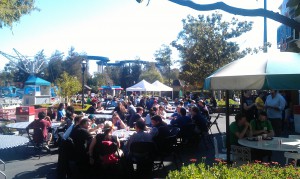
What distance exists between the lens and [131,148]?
5902mm

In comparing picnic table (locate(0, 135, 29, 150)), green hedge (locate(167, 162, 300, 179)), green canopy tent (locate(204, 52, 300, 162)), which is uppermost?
green canopy tent (locate(204, 52, 300, 162))

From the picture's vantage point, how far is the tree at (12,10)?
11346 mm

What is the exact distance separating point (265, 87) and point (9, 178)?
5360 mm

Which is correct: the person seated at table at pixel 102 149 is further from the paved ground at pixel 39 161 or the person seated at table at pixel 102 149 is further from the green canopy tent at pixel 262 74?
the green canopy tent at pixel 262 74

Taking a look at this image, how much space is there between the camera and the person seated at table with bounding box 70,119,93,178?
226 inches

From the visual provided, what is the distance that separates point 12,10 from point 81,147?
8523 mm

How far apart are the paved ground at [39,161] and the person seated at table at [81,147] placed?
1.00 metres

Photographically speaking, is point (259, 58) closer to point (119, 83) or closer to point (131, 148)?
point (131, 148)

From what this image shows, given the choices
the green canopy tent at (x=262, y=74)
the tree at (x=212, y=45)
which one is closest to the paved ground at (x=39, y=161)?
Result: the green canopy tent at (x=262, y=74)

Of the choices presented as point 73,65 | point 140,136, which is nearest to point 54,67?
point 73,65

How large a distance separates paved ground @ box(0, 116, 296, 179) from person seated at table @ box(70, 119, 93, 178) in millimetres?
999

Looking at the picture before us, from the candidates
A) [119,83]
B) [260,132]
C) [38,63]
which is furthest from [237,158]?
[119,83]

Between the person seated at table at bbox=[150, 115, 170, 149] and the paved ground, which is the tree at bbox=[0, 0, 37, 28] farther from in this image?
the person seated at table at bbox=[150, 115, 170, 149]

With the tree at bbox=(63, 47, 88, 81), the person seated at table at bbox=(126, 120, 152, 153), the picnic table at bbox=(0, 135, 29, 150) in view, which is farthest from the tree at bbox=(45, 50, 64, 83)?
the person seated at table at bbox=(126, 120, 152, 153)
